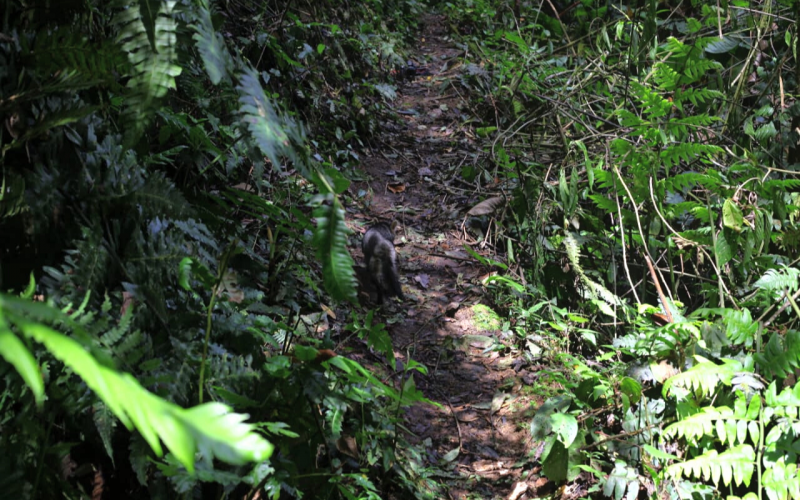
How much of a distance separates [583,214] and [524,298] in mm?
773

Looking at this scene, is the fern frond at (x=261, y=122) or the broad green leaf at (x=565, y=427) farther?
the broad green leaf at (x=565, y=427)

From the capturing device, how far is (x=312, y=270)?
11.2 ft

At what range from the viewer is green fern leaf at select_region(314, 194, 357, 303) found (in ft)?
4.63

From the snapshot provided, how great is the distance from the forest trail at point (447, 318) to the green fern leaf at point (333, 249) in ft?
5.02

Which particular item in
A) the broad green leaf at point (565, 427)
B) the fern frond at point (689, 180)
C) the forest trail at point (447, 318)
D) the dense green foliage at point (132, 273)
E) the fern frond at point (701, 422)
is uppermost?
the dense green foliage at point (132, 273)

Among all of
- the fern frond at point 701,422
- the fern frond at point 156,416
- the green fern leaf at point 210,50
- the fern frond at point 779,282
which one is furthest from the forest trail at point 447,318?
the fern frond at point 156,416

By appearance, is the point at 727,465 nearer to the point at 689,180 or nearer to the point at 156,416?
the point at 689,180

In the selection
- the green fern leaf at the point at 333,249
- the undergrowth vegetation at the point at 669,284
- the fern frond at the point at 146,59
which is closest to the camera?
the fern frond at the point at 146,59

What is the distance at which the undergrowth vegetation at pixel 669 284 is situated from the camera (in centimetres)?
231

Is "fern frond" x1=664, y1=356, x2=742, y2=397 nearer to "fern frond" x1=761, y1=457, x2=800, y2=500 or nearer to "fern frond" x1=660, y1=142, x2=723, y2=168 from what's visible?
"fern frond" x1=761, y1=457, x2=800, y2=500

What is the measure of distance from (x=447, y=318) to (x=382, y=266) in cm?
58

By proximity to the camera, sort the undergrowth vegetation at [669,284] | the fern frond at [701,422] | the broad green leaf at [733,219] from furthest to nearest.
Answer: the broad green leaf at [733,219]
the undergrowth vegetation at [669,284]
the fern frond at [701,422]

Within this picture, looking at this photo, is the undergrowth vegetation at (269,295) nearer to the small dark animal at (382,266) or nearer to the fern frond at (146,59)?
the fern frond at (146,59)

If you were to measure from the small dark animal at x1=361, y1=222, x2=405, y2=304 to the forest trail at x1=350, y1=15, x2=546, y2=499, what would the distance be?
0.33 feet
